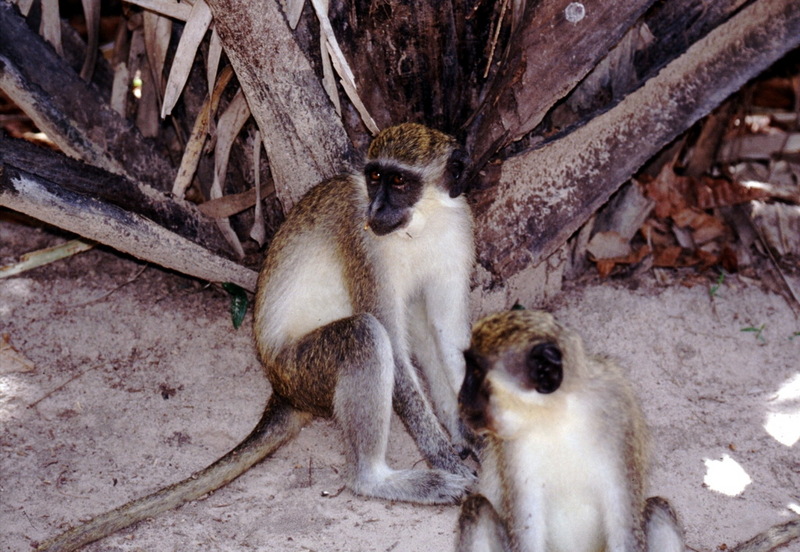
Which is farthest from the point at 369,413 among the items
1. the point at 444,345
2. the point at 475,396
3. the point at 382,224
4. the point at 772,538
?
the point at 772,538

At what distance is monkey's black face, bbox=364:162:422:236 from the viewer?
4.13m

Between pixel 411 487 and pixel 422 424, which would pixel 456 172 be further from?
pixel 411 487

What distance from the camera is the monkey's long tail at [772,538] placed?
376 centimetres

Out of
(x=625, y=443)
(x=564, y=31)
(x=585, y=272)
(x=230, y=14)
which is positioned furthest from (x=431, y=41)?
(x=625, y=443)

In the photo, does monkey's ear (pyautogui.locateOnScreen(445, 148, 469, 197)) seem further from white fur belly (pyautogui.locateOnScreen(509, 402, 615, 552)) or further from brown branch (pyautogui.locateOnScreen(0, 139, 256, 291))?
brown branch (pyautogui.locateOnScreen(0, 139, 256, 291))

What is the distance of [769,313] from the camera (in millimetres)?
5582

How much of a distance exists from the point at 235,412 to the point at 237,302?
837mm

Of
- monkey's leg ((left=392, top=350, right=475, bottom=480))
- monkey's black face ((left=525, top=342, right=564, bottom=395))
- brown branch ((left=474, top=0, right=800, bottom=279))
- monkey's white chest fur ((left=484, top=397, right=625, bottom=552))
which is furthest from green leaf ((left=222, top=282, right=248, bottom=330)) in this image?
monkey's black face ((left=525, top=342, right=564, bottom=395))

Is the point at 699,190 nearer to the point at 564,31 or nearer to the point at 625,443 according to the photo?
the point at 564,31

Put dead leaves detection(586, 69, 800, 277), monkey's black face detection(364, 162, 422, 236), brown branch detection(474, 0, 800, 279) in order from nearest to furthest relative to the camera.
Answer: monkey's black face detection(364, 162, 422, 236), brown branch detection(474, 0, 800, 279), dead leaves detection(586, 69, 800, 277)

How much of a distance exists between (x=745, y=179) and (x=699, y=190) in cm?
60

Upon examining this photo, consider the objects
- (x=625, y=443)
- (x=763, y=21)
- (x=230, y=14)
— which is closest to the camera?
(x=625, y=443)

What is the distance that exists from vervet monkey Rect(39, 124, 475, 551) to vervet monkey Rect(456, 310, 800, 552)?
0.89 meters

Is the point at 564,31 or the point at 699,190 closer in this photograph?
the point at 564,31
